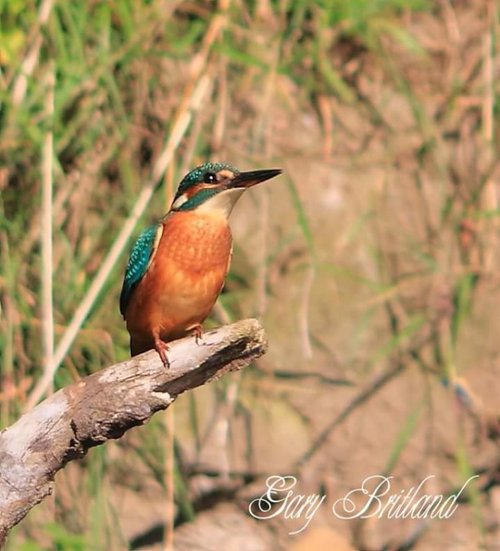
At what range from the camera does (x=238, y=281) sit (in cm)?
342

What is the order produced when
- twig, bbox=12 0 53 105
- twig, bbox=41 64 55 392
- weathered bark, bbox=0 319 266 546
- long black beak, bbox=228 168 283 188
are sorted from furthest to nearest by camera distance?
twig, bbox=12 0 53 105
twig, bbox=41 64 55 392
long black beak, bbox=228 168 283 188
weathered bark, bbox=0 319 266 546

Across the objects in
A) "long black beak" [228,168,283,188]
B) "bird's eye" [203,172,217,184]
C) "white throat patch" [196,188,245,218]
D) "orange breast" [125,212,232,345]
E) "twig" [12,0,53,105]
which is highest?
"twig" [12,0,53,105]

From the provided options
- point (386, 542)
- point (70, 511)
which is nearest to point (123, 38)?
point (70, 511)

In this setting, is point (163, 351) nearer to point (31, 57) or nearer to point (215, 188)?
point (215, 188)

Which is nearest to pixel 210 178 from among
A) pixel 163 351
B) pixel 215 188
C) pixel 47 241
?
pixel 215 188

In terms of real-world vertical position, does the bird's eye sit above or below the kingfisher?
above

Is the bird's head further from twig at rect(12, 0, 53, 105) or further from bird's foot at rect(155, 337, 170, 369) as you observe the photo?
twig at rect(12, 0, 53, 105)

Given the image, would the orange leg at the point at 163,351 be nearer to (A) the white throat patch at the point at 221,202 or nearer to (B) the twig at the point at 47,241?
(A) the white throat patch at the point at 221,202

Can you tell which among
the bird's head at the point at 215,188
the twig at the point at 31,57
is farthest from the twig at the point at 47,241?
the bird's head at the point at 215,188

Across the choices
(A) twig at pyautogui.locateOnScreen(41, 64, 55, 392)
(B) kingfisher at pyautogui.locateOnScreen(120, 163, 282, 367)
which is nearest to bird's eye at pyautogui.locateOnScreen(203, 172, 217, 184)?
(B) kingfisher at pyautogui.locateOnScreen(120, 163, 282, 367)

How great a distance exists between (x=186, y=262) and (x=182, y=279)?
0.12 ft

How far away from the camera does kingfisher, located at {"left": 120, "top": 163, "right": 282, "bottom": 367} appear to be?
8.21 ft

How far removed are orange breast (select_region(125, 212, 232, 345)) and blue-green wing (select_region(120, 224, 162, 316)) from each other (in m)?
0.02

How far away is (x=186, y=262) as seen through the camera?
252 centimetres
